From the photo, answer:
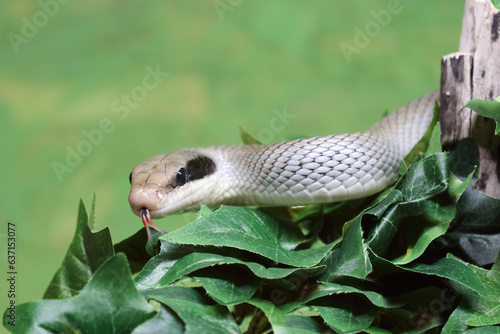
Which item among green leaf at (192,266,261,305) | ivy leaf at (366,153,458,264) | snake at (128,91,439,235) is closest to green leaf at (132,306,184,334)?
green leaf at (192,266,261,305)

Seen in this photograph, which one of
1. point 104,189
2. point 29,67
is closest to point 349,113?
point 104,189

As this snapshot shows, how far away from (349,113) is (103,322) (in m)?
3.33

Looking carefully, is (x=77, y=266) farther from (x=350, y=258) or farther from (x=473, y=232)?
(x=473, y=232)

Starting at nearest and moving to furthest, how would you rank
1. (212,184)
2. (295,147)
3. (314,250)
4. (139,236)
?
(314,250) < (139,236) < (295,147) < (212,184)

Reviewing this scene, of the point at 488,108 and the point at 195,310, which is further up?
the point at 488,108

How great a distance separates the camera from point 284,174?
7.30ft

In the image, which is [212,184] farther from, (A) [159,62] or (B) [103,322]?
(A) [159,62]

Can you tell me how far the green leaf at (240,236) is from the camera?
1700 millimetres

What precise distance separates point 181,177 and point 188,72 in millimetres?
2445

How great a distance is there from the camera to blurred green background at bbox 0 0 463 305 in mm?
4418

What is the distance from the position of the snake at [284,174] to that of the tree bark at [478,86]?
30 cm

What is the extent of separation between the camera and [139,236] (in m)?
2.01

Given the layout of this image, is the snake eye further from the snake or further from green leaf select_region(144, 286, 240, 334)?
green leaf select_region(144, 286, 240, 334)

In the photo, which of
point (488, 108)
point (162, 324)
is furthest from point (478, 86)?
point (162, 324)
